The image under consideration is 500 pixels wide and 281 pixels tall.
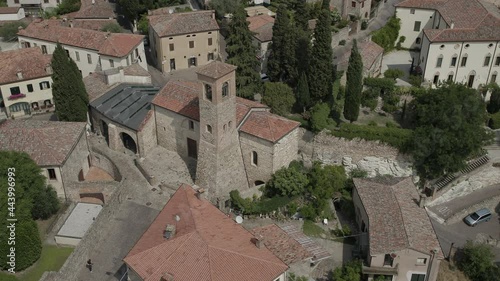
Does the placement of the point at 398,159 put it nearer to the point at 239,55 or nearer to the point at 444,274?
the point at 444,274

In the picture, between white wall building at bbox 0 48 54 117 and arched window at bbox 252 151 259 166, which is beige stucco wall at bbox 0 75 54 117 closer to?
white wall building at bbox 0 48 54 117

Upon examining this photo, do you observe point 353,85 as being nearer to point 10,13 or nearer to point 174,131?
point 174,131

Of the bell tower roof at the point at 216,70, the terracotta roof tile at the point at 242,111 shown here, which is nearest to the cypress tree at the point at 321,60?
the terracotta roof tile at the point at 242,111

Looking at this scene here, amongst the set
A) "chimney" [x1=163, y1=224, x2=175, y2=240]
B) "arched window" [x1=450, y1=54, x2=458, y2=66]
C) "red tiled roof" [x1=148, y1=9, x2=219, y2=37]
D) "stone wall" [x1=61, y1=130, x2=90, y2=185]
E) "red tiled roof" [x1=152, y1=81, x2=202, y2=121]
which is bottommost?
"stone wall" [x1=61, y1=130, x2=90, y2=185]

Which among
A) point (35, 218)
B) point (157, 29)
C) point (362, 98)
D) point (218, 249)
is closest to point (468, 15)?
point (362, 98)

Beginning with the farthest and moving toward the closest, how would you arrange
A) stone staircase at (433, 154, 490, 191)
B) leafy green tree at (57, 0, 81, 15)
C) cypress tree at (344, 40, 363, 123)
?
1. leafy green tree at (57, 0, 81, 15)
2. stone staircase at (433, 154, 490, 191)
3. cypress tree at (344, 40, 363, 123)

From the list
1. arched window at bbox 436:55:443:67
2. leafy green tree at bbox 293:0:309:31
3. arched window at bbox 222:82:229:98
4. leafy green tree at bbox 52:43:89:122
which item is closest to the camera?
arched window at bbox 222:82:229:98

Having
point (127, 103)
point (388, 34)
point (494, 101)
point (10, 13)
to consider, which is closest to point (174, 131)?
point (127, 103)

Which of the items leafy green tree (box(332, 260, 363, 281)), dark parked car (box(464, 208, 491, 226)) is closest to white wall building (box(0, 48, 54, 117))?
leafy green tree (box(332, 260, 363, 281))

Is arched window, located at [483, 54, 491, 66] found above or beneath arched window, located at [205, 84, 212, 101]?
beneath
